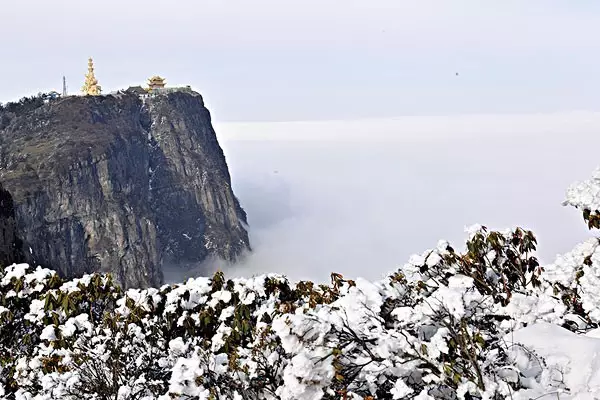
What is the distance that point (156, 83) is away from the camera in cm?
A: 13138

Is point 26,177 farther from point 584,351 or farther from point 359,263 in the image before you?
point 359,263

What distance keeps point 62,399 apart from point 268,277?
3943 millimetres

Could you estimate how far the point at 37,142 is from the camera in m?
99.5

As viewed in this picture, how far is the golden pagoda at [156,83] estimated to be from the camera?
131375mm

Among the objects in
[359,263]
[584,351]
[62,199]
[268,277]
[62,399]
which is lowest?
[359,263]

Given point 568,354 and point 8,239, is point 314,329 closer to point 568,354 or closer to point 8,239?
point 568,354

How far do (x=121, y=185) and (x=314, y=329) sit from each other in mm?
109777

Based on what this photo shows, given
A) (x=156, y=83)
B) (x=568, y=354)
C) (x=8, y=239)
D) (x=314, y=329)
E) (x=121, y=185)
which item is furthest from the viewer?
(x=156, y=83)

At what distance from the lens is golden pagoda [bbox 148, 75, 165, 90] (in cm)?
13138

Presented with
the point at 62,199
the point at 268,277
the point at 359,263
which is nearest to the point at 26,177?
the point at 62,199

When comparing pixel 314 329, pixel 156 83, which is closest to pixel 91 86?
pixel 156 83

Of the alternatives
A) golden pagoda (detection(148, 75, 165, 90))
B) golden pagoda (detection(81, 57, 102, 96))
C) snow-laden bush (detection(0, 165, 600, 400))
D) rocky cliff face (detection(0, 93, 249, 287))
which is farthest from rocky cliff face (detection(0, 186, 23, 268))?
golden pagoda (detection(148, 75, 165, 90))

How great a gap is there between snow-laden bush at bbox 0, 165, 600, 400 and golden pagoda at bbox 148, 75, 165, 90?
123986 millimetres

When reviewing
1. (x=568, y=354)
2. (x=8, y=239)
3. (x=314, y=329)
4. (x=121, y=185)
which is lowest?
(x=121, y=185)
